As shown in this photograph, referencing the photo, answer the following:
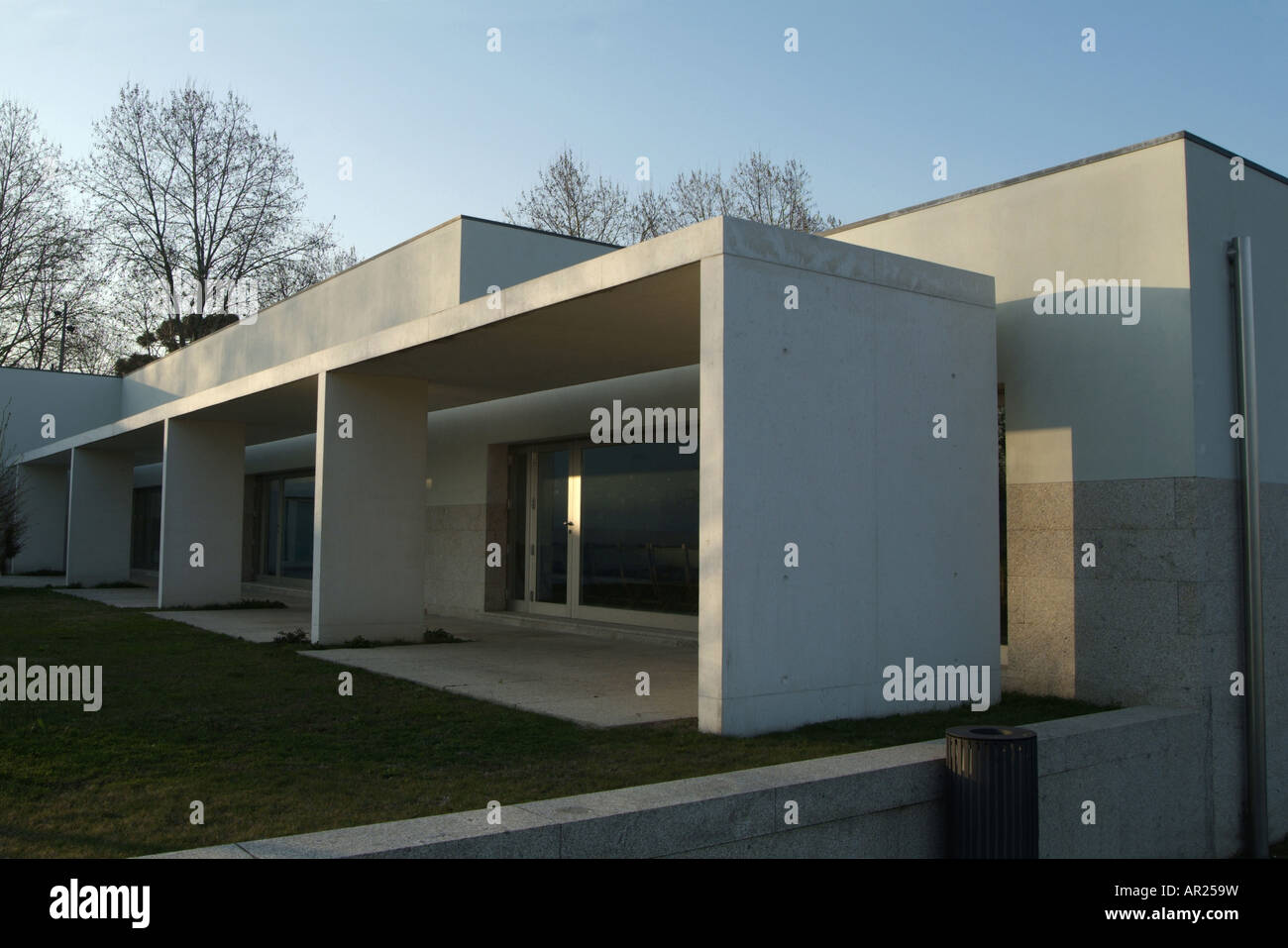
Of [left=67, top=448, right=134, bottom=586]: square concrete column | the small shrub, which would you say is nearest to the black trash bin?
the small shrub

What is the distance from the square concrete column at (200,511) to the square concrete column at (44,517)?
11.6m

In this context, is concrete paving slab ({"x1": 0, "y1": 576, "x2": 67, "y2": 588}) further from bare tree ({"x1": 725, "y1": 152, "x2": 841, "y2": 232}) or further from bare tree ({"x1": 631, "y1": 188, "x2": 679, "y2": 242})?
bare tree ({"x1": 725, "y1": 152, "x2": 841, "y2": 232})

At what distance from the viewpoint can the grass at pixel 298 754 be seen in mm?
4156

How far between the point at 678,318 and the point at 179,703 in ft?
14.6

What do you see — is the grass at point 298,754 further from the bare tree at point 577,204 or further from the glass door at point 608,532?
the bare tree at point 577,204

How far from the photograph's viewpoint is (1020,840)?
15.3ft

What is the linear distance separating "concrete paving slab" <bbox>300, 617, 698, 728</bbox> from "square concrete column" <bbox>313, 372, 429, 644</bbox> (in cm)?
46

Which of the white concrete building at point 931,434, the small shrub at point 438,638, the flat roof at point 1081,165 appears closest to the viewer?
the white concrete building at point 931,434

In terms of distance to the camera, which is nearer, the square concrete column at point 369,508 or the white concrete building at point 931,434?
the white concrete building at point 931,434

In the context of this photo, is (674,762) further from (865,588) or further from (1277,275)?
(1277,275)

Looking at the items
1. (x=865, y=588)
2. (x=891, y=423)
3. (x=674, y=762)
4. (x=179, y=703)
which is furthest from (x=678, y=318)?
(x=179, y=703)

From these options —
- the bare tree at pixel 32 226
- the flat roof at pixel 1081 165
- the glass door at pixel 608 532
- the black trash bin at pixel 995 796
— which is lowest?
the black trash bin at pixel 995 796

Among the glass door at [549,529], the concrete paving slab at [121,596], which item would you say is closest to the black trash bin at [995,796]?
the glass door at [549,529]

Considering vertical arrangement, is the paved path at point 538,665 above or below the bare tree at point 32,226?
below
